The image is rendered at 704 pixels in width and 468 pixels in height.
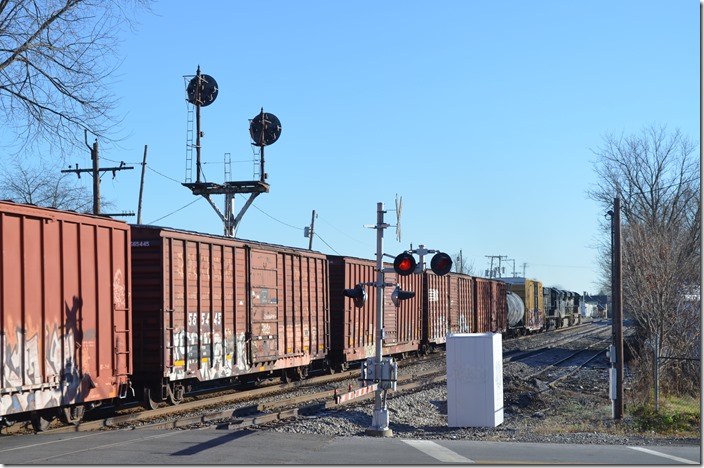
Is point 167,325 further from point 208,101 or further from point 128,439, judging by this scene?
point 208,101

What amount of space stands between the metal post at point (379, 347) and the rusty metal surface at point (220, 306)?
431cm

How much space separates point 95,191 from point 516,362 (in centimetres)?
1904

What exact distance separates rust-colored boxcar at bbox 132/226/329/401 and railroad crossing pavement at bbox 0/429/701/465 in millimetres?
3314

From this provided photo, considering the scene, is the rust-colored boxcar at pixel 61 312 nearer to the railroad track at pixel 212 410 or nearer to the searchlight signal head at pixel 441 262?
the railroad track at pixel 212 410

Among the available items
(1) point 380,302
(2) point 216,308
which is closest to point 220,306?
(2) point 216,308

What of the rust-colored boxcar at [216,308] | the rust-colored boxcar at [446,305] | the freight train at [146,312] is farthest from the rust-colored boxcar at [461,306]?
the rust-colored boxcar at [216,308]

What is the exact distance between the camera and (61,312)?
13.0m

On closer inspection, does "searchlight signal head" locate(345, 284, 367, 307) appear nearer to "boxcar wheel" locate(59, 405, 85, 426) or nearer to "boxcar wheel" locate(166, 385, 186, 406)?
"boxcar wheel" locate(166, 385, 186, 406)

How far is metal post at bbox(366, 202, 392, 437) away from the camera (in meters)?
14.2

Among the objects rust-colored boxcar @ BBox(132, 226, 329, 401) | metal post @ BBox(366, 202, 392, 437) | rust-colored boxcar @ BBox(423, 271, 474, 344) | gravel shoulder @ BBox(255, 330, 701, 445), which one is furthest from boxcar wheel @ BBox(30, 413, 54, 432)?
rust-colored boxcar @ BBox(423, 271, 474, 344)

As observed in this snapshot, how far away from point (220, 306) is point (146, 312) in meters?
2.37

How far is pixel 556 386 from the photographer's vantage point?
2534 cm

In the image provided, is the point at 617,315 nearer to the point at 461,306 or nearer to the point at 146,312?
the point at 146,312

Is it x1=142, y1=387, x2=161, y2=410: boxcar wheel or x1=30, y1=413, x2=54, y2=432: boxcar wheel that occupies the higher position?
x1=30, y1=413, x2=54, y2=432: boxcar wheel
